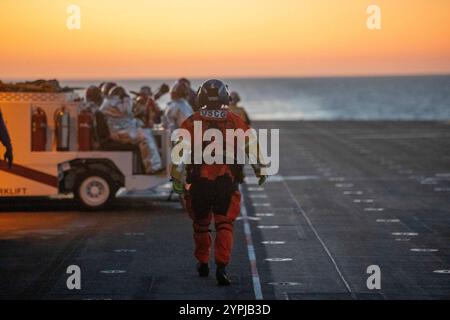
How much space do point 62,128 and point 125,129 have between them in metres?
1.06

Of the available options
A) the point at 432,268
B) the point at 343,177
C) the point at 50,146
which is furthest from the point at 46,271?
the point at 343,177

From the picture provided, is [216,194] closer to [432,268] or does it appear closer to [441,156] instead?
[432,268]

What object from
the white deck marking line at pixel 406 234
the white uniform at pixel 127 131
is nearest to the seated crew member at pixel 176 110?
the white uniform at pixel 127 131

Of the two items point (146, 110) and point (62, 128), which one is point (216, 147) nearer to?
point (62, 128)

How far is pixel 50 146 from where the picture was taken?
20.4 metres

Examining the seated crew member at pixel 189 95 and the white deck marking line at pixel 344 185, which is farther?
the white deck marking line at pixel 344 185

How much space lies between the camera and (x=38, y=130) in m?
20.3

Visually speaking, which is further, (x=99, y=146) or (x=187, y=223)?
(x=99, y=146)

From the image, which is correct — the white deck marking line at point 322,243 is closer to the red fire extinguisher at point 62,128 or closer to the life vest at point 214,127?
the life vest at point 214,127

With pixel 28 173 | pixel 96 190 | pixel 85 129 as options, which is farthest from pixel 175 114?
pixel 28 173

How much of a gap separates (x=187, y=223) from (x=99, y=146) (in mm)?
2717

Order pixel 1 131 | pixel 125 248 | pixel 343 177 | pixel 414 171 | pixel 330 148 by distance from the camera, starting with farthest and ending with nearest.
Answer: pixel 330 148 < pixel 414 171 < pixel 343 177 < pixel 125 248 < pixel 1 131

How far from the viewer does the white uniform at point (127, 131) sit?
811 inches

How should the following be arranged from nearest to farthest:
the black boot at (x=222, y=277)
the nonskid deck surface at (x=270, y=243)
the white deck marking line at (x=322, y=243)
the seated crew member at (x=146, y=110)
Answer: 1. the nonskid deck surface at (x=270, y=243)
2. the black boot at (x=222, y=277)
3. the white deck marking line at (x=322, y=243)
4. the seated crew member at (x=146, y=110)
